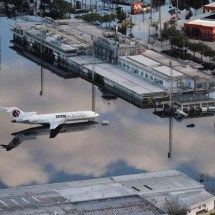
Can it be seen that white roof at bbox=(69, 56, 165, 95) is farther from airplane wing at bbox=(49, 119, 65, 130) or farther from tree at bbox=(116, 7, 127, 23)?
tree at bbox=(116, 7, 127, 23)

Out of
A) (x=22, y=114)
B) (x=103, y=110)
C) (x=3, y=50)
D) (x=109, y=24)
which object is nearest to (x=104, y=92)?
(x=103, y=110)

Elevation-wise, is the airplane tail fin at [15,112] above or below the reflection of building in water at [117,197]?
above

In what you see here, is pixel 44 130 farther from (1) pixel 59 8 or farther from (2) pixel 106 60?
(1) pixel 59 8

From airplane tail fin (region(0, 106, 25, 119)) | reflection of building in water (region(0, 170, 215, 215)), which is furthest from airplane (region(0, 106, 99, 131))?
reflection of building in water (region(0, 170, 215, 215))

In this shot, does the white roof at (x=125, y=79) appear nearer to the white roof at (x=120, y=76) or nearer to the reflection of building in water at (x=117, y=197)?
the white roof at (x=120, y=76)

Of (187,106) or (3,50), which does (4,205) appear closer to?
(187,106)

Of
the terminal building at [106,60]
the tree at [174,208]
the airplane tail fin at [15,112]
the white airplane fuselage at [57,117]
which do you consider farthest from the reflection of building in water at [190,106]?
the tree at [174,208]

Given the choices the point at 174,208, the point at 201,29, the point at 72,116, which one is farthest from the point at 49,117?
the point at 201,29

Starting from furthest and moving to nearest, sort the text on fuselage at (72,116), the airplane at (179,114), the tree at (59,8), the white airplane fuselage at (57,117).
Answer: the tree at (59,8) < the airplane at (179,114) < the text on fuselage at (72,116) < the white airplane fuselage at (57,117)
